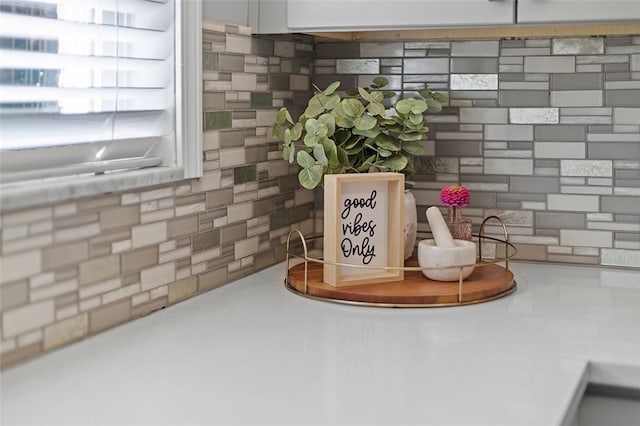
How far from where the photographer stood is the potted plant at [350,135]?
183 cm

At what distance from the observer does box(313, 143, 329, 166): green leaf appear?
5.97 feet

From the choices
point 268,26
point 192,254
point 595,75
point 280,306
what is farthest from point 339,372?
point 595,75

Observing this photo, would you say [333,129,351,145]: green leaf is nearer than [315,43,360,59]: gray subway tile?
Yes

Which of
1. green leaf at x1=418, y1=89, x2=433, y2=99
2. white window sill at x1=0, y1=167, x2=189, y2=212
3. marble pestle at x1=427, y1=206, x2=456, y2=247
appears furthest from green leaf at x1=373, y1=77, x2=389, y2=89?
white window sill at x1=0, y1=167, x2=189, y2=212

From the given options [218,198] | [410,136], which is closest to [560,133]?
[410,136]

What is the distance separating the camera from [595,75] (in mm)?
2074

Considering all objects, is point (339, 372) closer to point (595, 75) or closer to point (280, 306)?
point (280, 306)

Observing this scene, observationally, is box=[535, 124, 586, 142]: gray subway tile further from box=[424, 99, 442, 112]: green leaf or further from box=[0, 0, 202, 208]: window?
box=[0, 0, 202, 208]: window

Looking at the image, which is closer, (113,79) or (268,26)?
(113,79)

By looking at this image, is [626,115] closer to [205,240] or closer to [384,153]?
[384,153]

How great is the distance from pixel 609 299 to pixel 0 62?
123cm

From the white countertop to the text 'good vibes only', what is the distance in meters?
0.14

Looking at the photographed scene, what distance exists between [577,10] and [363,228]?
0.59 meters

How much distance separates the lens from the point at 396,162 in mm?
1918
